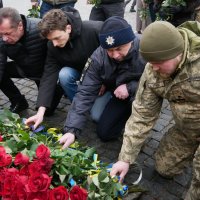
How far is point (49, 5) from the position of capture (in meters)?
5.25

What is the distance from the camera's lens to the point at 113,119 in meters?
3.67

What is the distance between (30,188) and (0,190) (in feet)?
0.82

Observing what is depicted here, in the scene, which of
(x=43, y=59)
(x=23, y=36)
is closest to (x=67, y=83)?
(x=43, y=59)

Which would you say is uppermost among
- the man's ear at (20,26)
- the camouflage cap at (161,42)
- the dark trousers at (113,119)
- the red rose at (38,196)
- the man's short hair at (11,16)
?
the camouflage cap at (161,42)

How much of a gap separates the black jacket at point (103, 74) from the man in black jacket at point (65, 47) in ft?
1.27

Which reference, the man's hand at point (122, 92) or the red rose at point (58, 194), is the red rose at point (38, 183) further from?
the man's hand at point (122, 92)

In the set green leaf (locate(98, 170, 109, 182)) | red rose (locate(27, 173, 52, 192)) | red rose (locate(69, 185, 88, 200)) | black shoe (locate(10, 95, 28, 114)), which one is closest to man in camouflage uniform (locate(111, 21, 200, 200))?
green leaf (locate(98, 170, 109, 182))

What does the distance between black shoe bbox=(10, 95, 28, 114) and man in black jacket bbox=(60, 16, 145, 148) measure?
1099 mm

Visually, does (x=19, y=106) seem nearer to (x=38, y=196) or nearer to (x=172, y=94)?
(x=172, y=94)

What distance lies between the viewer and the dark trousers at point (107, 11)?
211 inches

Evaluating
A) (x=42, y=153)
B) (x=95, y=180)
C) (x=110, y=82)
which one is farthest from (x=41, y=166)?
(x=110, y=82)

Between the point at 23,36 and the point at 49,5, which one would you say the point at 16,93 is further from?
the point at 49,5

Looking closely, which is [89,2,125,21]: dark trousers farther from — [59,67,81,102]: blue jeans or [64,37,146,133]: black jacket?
[64,37,146,133]: black jacket

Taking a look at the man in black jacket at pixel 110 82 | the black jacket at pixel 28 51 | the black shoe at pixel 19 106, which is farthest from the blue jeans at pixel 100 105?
the black shoe at pixel 19 106
